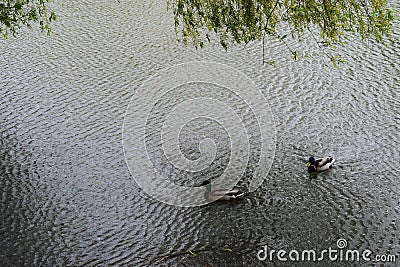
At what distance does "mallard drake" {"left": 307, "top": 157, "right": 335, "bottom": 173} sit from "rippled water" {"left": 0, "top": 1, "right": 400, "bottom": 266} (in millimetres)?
176

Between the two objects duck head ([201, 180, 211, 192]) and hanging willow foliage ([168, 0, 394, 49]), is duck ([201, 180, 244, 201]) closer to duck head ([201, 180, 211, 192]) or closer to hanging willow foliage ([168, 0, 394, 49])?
duck head ([201, 180, 211, 192])

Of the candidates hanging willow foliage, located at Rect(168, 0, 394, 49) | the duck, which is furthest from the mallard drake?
hanging willow foliage, located at Rect(168, 0, 394, 49)

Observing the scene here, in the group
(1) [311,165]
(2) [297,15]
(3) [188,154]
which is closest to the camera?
(2) [297,15]

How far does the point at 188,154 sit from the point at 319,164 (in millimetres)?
2988

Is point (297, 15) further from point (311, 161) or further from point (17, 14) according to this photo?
point (17, 14)

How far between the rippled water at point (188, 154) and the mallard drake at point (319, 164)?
0.58 ft

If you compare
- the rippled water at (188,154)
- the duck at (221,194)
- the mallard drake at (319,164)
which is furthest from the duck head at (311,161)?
the duck at (221,194)

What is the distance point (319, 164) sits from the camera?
40.7ft

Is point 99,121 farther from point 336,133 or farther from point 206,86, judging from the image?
point 336,133

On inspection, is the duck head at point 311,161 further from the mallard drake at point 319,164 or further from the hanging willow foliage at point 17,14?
the hanging willow foliage at point 17,14

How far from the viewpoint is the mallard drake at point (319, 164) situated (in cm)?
1238

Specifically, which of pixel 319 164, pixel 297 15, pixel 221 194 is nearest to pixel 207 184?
pixel 221 194

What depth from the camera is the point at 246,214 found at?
37.9 feet

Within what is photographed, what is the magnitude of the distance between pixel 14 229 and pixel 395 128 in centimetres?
888
